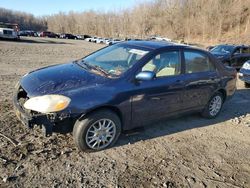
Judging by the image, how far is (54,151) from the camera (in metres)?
4.14

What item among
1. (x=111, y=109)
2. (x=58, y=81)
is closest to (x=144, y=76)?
(x=111, y=109)

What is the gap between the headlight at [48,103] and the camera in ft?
12.2

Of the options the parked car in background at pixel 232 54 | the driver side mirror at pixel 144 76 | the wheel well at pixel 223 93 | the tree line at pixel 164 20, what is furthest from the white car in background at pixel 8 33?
the tree line at pixel 164 20

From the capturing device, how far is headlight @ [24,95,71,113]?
147 inches

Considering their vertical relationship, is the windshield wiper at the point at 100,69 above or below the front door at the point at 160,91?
above

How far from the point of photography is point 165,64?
192 inches

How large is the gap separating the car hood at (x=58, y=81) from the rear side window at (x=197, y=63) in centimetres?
187

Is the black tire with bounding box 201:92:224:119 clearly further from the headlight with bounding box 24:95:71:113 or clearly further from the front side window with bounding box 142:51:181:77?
the headlight with bounding box 24:95:71:113

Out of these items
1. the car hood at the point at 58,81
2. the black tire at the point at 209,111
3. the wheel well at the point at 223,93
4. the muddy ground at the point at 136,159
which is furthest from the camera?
the wheel well at the point at 223,93

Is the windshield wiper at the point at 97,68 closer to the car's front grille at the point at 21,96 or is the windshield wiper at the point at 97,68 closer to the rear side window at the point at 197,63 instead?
the car's front grille at the point at 21,96

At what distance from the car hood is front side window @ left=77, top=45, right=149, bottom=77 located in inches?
9.7

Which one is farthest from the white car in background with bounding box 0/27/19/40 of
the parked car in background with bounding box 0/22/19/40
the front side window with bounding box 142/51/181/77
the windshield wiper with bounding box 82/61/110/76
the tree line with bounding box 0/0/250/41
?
the tree line with bounding box 0/0/250/41

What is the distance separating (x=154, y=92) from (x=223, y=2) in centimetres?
5583

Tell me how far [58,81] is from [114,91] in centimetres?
87
